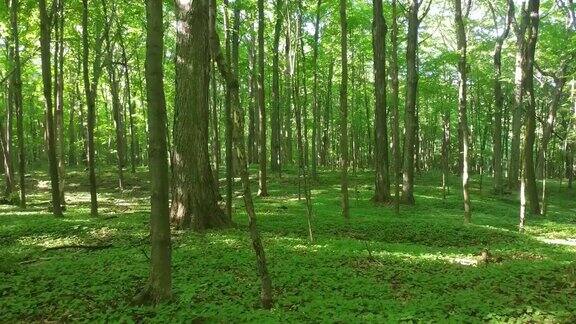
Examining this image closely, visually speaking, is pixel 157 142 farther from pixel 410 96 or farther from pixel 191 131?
pixel 410 96

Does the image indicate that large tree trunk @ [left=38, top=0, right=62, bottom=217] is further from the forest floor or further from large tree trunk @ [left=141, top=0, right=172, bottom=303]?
large tree trunk @ [left=141, top=0, right=172, bottom=303]

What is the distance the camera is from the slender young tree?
19.2ft

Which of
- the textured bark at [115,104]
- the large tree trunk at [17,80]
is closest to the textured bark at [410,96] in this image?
the textured bark at [115,104]

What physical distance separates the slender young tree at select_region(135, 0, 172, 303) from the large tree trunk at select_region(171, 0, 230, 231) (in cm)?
511

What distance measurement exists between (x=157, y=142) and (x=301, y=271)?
3.84 meters

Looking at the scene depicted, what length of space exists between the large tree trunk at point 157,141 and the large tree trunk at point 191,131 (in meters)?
5.11

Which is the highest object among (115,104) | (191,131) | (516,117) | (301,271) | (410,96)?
(115,104)

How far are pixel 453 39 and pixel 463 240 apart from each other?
21309mm

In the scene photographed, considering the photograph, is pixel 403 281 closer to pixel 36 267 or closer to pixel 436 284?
pixel 436 284

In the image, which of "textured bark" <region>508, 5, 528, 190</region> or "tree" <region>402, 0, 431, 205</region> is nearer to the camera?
"textured bark" <region>508, 5, 528, 190</region>

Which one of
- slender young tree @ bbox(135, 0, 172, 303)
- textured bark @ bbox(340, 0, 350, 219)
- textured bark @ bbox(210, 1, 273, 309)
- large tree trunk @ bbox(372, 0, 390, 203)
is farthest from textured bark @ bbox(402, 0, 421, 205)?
slender young tree @ bbox(135, 0, 172, 303)

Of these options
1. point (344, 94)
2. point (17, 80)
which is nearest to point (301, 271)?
point (344, 94)

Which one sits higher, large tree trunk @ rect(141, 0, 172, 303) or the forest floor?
large tree trunk @ rect(141, 0, 172, 303)

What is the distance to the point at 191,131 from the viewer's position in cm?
1128
